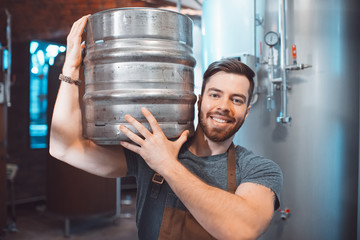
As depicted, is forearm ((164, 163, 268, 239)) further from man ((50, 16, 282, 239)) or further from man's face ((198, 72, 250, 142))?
man's face ((198, 72, 250, 142))

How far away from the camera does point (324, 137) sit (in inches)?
85.0

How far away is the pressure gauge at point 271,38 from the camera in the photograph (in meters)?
2.15

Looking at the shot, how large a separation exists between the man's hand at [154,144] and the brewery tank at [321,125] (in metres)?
1.35

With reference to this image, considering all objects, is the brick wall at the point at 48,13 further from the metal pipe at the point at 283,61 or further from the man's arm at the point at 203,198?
the man's arm at the point at 203,198

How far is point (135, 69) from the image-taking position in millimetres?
1007

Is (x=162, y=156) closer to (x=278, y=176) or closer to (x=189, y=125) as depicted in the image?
(x=189, y=125)

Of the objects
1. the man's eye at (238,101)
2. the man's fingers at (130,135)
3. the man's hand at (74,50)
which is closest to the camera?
the man's fingers at (130,135)

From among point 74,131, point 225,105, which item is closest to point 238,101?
point 225,105

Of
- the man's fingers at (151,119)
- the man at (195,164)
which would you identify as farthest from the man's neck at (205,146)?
the man's fingers at (151,119)

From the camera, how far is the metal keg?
1.00 m

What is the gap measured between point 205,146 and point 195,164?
9 centimetres

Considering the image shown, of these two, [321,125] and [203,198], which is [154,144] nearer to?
[203,198]

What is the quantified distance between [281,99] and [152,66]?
1378 millimetres

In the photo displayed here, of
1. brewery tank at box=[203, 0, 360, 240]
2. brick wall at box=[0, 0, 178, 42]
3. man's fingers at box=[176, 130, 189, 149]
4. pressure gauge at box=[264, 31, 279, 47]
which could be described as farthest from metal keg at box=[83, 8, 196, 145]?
brick wall at box=[0, 0, 178, 42]
